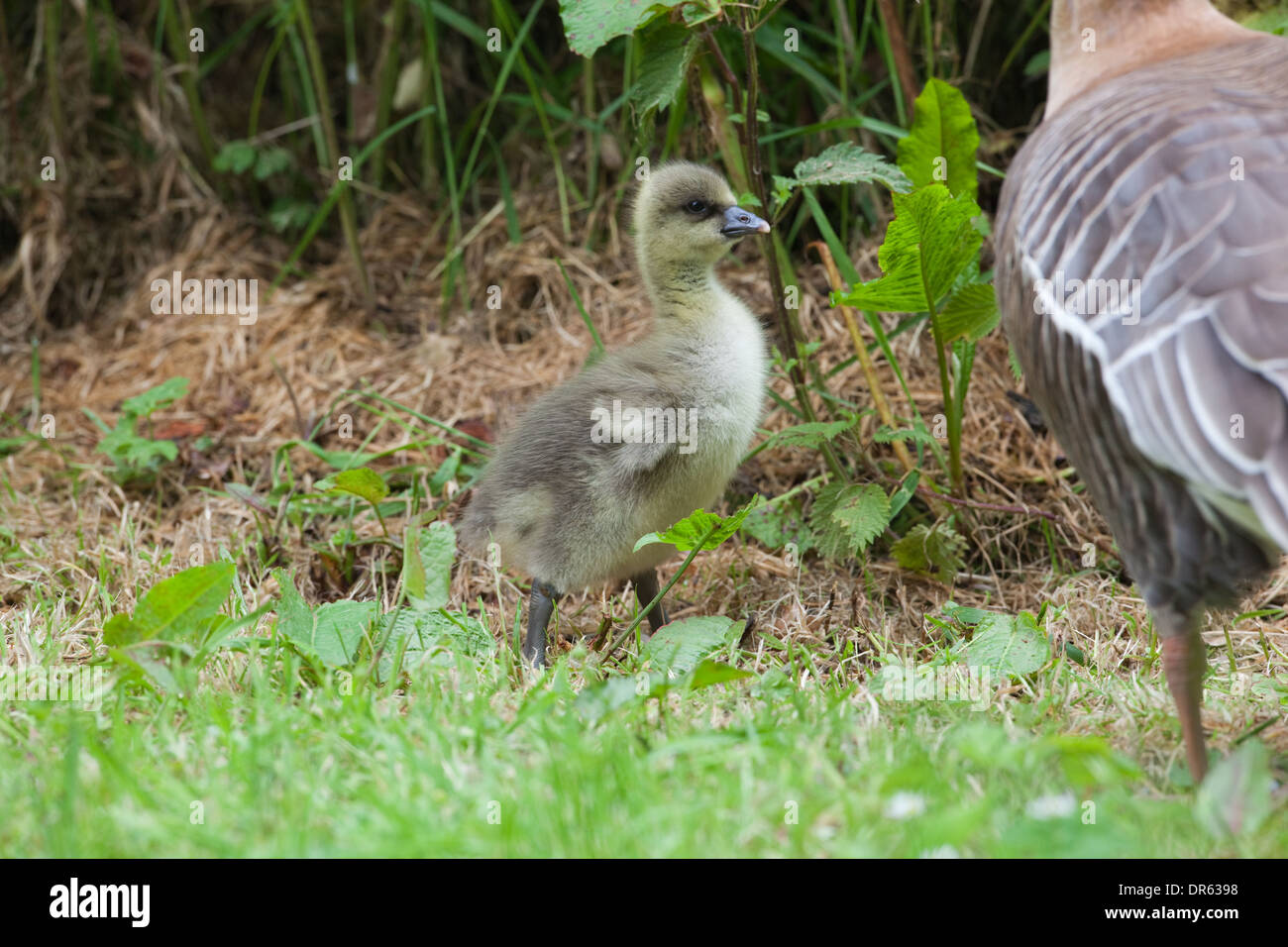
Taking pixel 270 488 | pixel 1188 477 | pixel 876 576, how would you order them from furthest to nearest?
1. pixel 270 488
2. pixel 876 576
3. pixel 1188 477

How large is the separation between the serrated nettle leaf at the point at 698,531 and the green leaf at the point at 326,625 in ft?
2.39

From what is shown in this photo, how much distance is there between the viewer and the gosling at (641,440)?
349 cm

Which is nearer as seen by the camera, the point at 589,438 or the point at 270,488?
the point at 589,438

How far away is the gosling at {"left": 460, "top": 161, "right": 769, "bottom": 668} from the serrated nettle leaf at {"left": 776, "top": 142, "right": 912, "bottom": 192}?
19cm

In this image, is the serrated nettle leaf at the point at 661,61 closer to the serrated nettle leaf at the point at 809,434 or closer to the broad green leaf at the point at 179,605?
the serrated nettle leaf at the point at 809,434

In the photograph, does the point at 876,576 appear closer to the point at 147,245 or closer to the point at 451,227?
the point at 451,227

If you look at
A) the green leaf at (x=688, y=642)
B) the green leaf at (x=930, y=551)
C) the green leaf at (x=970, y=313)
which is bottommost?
the green leaf at (x=688, y=642)

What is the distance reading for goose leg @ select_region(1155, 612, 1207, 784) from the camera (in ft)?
8.32

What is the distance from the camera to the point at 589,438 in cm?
352

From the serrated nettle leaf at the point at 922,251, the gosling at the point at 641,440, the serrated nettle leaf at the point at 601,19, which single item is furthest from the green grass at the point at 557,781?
the serrated nettle leaf at the point at 601,19

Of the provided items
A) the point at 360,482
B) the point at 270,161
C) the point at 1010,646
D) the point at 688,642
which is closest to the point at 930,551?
the point at 1010,646

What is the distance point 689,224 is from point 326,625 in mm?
1497

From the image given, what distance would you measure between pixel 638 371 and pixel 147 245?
329cm
